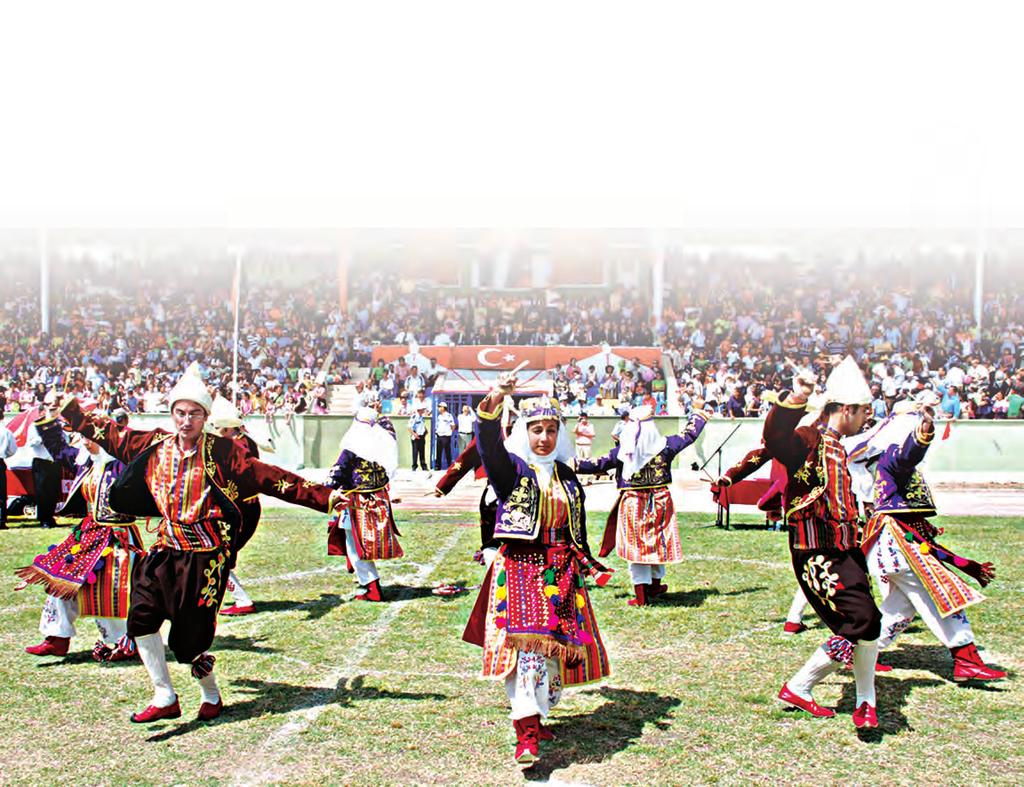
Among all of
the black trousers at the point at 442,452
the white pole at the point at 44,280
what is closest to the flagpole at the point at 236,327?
the black trousers at the point at 442,452

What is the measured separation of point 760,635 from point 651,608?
1.41m

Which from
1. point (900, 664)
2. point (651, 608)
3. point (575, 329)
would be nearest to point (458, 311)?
point (575, 329)

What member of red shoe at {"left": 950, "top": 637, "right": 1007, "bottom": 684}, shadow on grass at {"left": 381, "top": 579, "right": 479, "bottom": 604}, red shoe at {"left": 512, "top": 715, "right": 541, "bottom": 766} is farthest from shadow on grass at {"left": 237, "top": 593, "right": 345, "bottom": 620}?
red shoe at {"left": 950, "top": 637, "right": 1007, "bottom": 684}

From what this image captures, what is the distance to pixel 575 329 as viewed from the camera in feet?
112

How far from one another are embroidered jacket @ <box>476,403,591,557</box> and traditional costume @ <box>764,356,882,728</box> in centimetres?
138

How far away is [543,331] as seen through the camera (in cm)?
3456

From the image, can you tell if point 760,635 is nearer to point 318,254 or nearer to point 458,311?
point 458,311

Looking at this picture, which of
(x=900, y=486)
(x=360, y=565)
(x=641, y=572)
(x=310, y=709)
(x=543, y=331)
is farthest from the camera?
(x=543, y=331)

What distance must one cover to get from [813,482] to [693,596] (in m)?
4.41

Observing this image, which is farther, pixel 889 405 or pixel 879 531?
pixel 889 405

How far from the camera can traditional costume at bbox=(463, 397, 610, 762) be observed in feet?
21.2

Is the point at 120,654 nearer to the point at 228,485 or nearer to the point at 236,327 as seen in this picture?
the point at 228,485

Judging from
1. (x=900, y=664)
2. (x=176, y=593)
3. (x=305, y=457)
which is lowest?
(x=305, y=457)

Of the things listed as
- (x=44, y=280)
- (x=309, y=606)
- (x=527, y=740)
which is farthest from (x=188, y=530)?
(x=44, y=280)
